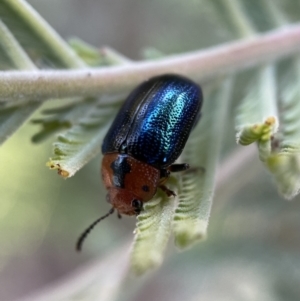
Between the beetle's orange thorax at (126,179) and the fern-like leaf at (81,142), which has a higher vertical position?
the fern-like leaf at (81,142)

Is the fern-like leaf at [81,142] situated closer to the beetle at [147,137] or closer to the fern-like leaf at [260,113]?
the beetle at [147,137]

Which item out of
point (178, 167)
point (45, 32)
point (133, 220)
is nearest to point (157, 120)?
point (178, 167)

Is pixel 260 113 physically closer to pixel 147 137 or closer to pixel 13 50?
pixel 147 137

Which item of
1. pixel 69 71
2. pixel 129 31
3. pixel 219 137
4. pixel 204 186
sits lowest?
pixel 129 31

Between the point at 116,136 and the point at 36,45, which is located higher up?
the point at 36,45

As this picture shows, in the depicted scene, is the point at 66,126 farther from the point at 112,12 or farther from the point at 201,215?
the point at 112,12

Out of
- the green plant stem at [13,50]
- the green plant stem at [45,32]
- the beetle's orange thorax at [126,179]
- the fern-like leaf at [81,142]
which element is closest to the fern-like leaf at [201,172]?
the beetle's orange thorax at [126,179]

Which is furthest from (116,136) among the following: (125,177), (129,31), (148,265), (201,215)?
(129,31)
